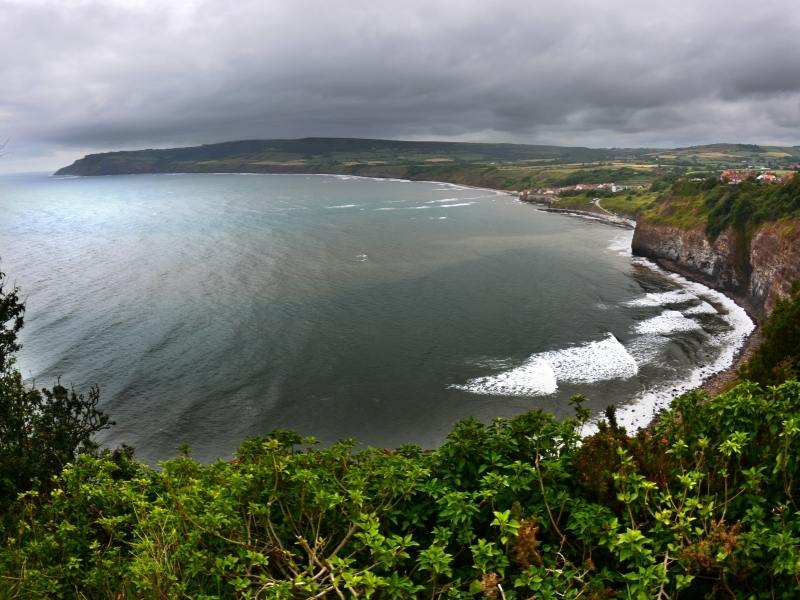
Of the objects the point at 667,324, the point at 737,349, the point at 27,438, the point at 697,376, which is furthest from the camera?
the point at 667,324

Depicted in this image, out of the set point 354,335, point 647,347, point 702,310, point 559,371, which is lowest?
point 559,371

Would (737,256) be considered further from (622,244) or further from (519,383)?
(519,383)

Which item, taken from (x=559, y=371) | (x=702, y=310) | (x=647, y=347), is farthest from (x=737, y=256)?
(x=559, y=371)

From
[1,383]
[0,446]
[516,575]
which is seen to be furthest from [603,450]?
[1,383]

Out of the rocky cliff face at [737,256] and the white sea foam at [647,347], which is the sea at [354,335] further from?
the rocky cliff face at [737,256]

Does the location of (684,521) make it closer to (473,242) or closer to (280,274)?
(280,274)

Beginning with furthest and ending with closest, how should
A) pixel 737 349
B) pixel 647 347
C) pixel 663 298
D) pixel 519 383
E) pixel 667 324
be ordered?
1. pixel 663 298
2. pixel 667 324
3. pixel 647 347
4. pixel 737 349
5. pixel 519 383

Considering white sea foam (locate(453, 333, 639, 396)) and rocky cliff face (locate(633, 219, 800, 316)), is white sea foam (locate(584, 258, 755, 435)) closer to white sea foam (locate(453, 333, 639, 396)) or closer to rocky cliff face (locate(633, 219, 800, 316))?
rocky cliff face (locate(633, 219, 800, 316))
